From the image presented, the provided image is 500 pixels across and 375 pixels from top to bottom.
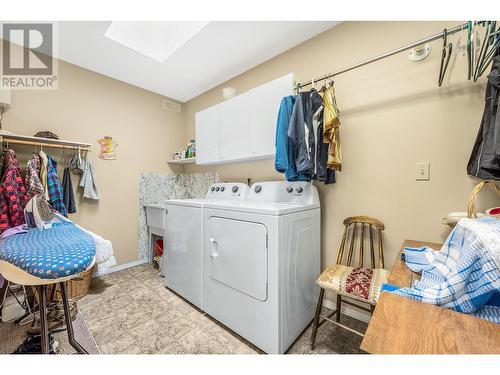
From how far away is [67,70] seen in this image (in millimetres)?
2375

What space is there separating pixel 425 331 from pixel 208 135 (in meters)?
2.35

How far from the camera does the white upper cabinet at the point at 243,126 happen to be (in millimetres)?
1841

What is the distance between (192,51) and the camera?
221cm

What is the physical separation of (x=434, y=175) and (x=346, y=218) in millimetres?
673

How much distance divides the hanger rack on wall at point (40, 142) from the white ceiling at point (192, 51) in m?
0.95

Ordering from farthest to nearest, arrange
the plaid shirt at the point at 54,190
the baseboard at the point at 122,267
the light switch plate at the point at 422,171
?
1. the baseboard at the point at 122,267
2. the plaid shirt at the point at 54,190
3. the light switch plate at the point at 422,171

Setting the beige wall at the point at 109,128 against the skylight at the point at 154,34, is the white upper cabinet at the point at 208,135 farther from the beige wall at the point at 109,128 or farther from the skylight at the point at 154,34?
the beige wall at the point at 109,128

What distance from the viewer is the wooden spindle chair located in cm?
126

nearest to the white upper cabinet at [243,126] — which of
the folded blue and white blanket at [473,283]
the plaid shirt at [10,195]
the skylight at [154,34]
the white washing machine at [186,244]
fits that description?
the white washing machine at [186,244]

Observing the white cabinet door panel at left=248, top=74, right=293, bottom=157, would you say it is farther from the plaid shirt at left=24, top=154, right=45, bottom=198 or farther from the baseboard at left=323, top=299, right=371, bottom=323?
the plaid shirt at left=24, top=154, right=45, bottom=198

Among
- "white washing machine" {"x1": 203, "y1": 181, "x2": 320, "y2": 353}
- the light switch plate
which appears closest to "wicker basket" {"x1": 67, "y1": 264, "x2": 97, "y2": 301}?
"white washing machine" {"x1": 203, "y1": 181, "x2": 320, "y2": 353}

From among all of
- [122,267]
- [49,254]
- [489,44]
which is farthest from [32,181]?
[489,44]

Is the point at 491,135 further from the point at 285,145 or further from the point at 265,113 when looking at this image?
the point at 265,113

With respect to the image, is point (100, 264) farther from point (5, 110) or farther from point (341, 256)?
point (341, 256)
